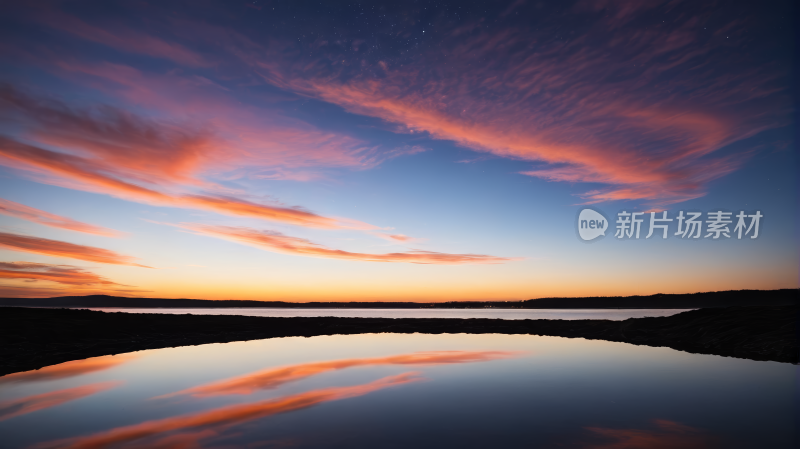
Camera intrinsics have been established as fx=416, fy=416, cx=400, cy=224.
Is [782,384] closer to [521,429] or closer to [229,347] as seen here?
[521,429]

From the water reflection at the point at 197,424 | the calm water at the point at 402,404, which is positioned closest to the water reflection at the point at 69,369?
the calm water at the point at 402,404

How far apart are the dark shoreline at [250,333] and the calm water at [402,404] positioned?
367 cm

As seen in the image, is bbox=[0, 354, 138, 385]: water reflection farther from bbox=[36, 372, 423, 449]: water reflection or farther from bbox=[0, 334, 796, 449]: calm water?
bbox=[36, 372, 423, 449]: water reflection

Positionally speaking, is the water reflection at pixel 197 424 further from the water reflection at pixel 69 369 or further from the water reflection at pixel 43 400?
the water reflection at pixel 69 369

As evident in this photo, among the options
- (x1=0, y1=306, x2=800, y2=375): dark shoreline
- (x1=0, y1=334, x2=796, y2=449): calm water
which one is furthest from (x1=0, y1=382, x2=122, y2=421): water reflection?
(x1=0, y1=306, x2=800, y2=375): dark shoreline

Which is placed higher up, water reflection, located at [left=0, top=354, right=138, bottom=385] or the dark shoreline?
the dark shoreline

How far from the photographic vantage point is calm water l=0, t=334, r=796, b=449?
34.3 ft

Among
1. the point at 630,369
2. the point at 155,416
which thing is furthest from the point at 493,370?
the point at 155,416

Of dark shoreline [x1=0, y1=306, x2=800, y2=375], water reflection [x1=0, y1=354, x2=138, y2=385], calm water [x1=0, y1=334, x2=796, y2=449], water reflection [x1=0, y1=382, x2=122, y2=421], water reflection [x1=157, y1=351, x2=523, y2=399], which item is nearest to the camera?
calm water [x1=0, y1=334, x2=796, y2=449]

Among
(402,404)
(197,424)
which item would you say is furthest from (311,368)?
(197,424)

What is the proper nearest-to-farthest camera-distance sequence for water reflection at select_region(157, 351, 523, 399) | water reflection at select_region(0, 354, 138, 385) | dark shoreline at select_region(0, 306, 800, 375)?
water reflection at select_region(157, 351, 523, 399) < water reflection at select_region(0, 354, 138, 385) < dark shoreline at select_region(0, 306, 800, 375)

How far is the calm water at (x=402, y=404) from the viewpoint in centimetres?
1047

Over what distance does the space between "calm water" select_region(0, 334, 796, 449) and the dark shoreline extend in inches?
144

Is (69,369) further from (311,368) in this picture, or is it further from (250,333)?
(250,333)
